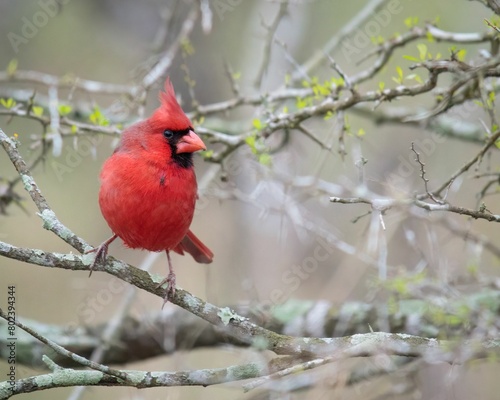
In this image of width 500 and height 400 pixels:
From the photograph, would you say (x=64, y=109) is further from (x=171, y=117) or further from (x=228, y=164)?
(x=228, y=164)

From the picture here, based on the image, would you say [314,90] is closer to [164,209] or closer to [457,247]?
[164,209]

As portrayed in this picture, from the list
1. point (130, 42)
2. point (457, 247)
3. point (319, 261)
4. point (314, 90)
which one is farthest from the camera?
point (130, 42)

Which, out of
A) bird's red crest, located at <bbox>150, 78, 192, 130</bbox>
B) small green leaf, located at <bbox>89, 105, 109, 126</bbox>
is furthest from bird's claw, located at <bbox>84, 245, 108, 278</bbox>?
small green leaf, located at <bbox>89, 105, 109, 126</bbox>

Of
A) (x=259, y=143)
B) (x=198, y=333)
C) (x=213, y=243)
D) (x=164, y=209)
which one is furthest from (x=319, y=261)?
(x=164, y=209)

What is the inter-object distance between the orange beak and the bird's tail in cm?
57

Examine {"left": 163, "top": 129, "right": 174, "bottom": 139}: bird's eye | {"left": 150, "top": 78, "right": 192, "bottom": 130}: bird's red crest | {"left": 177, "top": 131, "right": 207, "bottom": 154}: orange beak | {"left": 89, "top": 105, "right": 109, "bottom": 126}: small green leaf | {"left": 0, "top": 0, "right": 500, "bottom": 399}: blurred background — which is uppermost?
{"left": 0, "top": 0, "right": 500, "bottom": 399}: blurred background

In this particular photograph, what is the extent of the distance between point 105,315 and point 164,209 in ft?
12.7

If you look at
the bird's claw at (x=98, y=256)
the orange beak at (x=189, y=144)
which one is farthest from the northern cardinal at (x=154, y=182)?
the bird's claw at (x=98, y=256)

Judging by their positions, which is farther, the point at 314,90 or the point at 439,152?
the point at 439,152

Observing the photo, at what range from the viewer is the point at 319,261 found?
6777 mm

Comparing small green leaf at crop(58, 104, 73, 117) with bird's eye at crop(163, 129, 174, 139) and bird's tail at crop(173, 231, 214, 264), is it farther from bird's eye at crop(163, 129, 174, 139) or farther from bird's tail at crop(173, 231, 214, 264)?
bird's tail at crop(173, 231, 214, 264)

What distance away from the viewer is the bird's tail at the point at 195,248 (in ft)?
12.7

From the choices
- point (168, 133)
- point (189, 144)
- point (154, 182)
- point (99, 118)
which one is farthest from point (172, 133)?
point (99, 118)

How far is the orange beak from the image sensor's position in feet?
11.3
